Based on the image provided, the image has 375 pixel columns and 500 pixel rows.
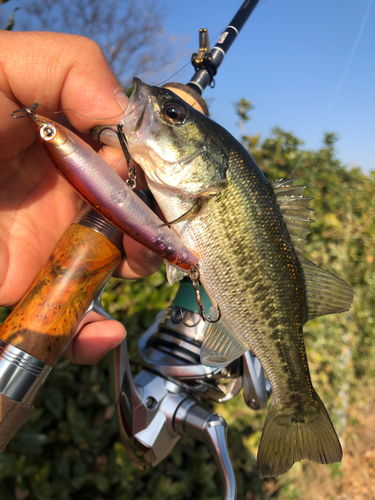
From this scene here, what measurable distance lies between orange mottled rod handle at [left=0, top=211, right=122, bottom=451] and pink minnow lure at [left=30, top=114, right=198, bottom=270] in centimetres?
29

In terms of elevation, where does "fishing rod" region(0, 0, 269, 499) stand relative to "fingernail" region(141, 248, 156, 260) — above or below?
below

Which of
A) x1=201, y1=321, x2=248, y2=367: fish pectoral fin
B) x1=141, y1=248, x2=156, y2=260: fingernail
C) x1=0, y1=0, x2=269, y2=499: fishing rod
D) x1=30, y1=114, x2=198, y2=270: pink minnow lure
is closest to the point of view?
x1=30, y1=114, x2=198, y2=270: pink minnow lure

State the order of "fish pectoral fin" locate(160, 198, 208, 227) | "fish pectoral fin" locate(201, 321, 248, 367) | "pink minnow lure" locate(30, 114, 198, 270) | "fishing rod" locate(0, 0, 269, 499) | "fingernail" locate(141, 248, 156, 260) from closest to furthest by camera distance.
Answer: "pink minnow lure" locate(30, 114, 198, 270)
"fishing rod" locate(0, 0, 269, 499)
"fish pectoral fin" locate(160, 198, 208, 227)
"fish pectoral fin" locate(201, 321, 248, 367)
"fingernail" locate(141, 248, 156, 260)

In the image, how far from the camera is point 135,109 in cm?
113

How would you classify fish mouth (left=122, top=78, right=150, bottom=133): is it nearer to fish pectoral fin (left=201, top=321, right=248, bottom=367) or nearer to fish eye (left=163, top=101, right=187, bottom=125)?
fish eye (left=163, top=101, right=187, bottom=125)

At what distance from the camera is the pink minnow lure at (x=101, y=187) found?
3.05ft

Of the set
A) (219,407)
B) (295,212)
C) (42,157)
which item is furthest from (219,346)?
(219,407)

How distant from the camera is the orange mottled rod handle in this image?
102cm

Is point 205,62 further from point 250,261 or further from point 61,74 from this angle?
point 250,261

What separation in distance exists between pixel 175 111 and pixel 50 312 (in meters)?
0.85

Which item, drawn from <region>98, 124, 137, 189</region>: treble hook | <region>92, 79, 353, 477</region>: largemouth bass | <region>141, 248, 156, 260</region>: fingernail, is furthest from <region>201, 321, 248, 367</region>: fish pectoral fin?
<region>98, 124, 137, 189</region>: treble hook

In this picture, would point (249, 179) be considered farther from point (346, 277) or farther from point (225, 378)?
point (346, 277)

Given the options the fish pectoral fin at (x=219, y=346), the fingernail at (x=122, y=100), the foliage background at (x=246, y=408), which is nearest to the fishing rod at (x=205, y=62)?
the fingernail at (x=122, y=100)

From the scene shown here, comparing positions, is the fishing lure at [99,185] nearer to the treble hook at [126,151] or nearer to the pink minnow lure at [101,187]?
the pink minnow lure at [101,187]
